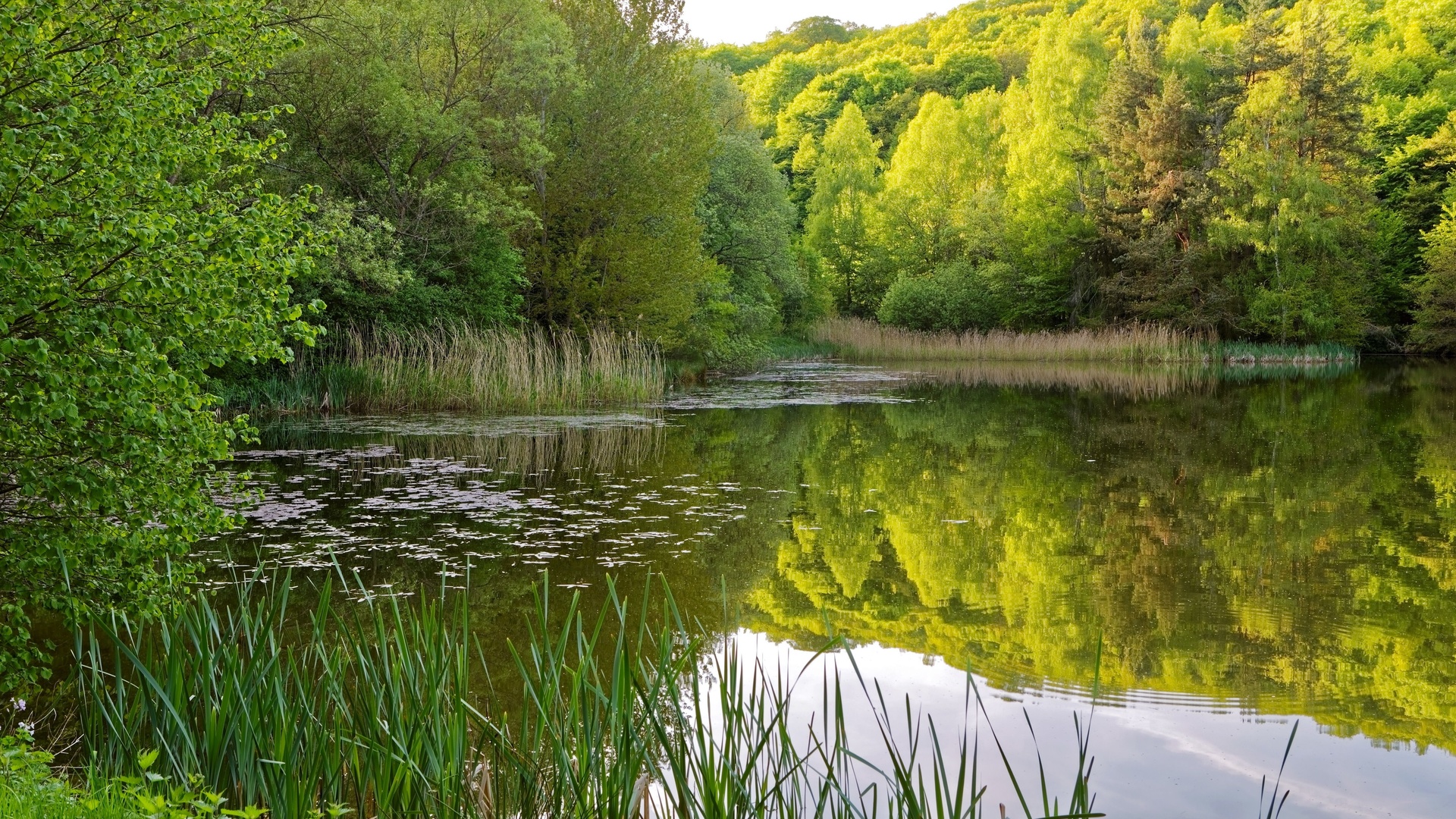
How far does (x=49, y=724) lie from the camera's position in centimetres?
366

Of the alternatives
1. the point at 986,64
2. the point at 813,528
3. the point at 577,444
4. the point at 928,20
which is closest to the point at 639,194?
the point at 577,444

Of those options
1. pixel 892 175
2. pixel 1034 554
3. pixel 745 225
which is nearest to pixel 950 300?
pixel 892 175

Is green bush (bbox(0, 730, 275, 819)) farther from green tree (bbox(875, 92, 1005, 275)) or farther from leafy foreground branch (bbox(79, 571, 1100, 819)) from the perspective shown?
green tree (bbox(875, 92, 1005, 275))

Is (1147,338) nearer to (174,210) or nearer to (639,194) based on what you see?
(639,194)

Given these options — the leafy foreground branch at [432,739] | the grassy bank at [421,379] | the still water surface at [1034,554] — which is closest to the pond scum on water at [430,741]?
the leafy foreground branch at [432,739]

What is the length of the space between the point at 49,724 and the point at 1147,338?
104ft

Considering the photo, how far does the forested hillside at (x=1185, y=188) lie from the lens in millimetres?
31500

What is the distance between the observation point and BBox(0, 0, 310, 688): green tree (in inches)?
127

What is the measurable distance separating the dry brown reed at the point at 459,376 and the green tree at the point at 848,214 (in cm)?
2613

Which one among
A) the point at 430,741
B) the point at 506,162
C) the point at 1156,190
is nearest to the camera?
the point at 430,741

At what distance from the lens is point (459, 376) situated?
15375 mm

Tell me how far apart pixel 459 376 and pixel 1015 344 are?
73.0 feet

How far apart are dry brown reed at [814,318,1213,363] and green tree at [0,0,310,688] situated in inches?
1196

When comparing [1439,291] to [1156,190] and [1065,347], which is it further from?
[1065,347]
